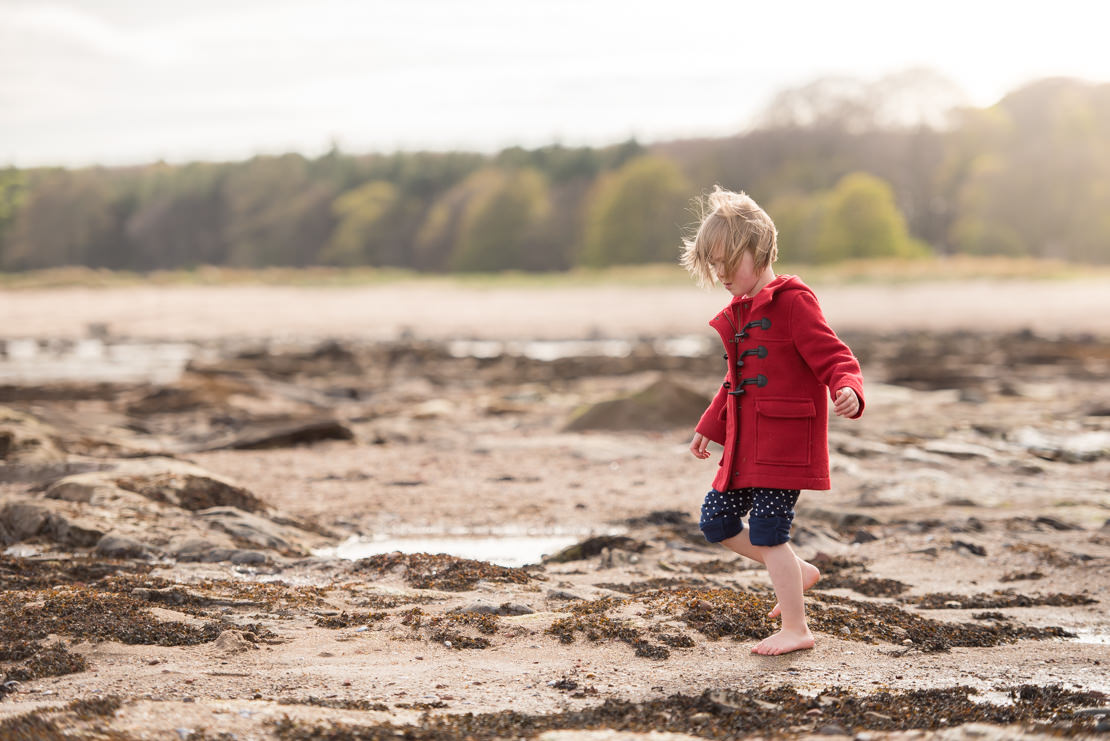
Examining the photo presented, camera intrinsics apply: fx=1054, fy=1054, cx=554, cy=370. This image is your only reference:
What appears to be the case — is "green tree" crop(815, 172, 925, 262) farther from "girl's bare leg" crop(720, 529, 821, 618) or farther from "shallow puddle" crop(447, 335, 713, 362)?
"girl's bare leg" crop(720, 529, 821, 618)

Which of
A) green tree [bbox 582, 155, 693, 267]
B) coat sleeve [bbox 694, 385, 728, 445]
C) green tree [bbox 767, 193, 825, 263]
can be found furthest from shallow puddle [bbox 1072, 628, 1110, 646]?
green tree [bbox 582, 155, 693, 267]

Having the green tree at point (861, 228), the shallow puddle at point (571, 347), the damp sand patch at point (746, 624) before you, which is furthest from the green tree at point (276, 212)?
the damp sand patch at point (746, 624)

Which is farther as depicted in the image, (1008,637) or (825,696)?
(1008,637)

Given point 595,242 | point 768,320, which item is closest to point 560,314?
point 768,320

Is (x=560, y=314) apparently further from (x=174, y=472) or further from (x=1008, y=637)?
(x=1008, y=637)

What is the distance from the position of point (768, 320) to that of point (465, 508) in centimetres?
294

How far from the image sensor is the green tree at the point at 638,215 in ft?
185

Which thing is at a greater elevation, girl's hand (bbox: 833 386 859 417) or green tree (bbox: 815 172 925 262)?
green tree (bbox: 815 172 925 262)

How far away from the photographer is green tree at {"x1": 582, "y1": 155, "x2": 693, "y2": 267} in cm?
5628

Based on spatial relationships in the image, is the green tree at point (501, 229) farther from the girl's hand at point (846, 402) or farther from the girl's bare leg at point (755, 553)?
the girl's hand at point (846, 402)

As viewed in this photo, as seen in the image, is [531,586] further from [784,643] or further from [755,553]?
[784,643]

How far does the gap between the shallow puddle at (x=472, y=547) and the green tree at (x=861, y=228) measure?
1672 inches

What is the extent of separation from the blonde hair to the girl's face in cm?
1

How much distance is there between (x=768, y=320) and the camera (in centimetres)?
360
